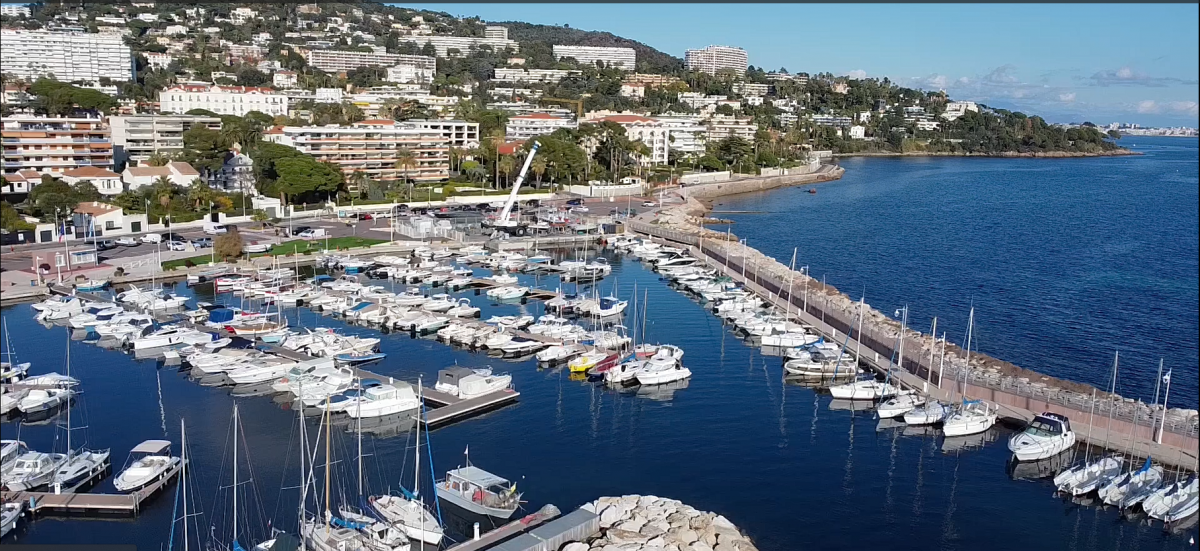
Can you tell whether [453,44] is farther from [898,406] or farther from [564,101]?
[898,406]

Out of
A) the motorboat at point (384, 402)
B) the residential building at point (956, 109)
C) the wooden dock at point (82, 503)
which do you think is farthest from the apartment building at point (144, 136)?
the residential building at point (956, 109)

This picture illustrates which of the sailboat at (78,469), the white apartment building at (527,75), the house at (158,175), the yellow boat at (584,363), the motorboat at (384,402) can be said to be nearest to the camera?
the sailboat at (78,469)

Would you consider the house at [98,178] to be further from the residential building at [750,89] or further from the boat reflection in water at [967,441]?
the residential building at [750,89]

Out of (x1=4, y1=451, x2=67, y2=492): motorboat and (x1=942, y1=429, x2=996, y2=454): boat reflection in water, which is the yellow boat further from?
(x1=4, y1=451, x2=67, y2=492): motorboat

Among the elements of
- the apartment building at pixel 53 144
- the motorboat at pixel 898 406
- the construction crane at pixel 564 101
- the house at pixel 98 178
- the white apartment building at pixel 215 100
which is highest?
the construction crane at pixel 564 101

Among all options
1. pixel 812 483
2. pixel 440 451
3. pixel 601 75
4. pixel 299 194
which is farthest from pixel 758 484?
pixel 601 75

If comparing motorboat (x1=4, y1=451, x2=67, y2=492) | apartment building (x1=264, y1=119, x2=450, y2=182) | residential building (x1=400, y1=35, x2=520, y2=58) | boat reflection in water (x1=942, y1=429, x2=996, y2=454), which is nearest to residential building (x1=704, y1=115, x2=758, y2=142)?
apartment building (x1=264, y1=119, x2=450, y2=182)
